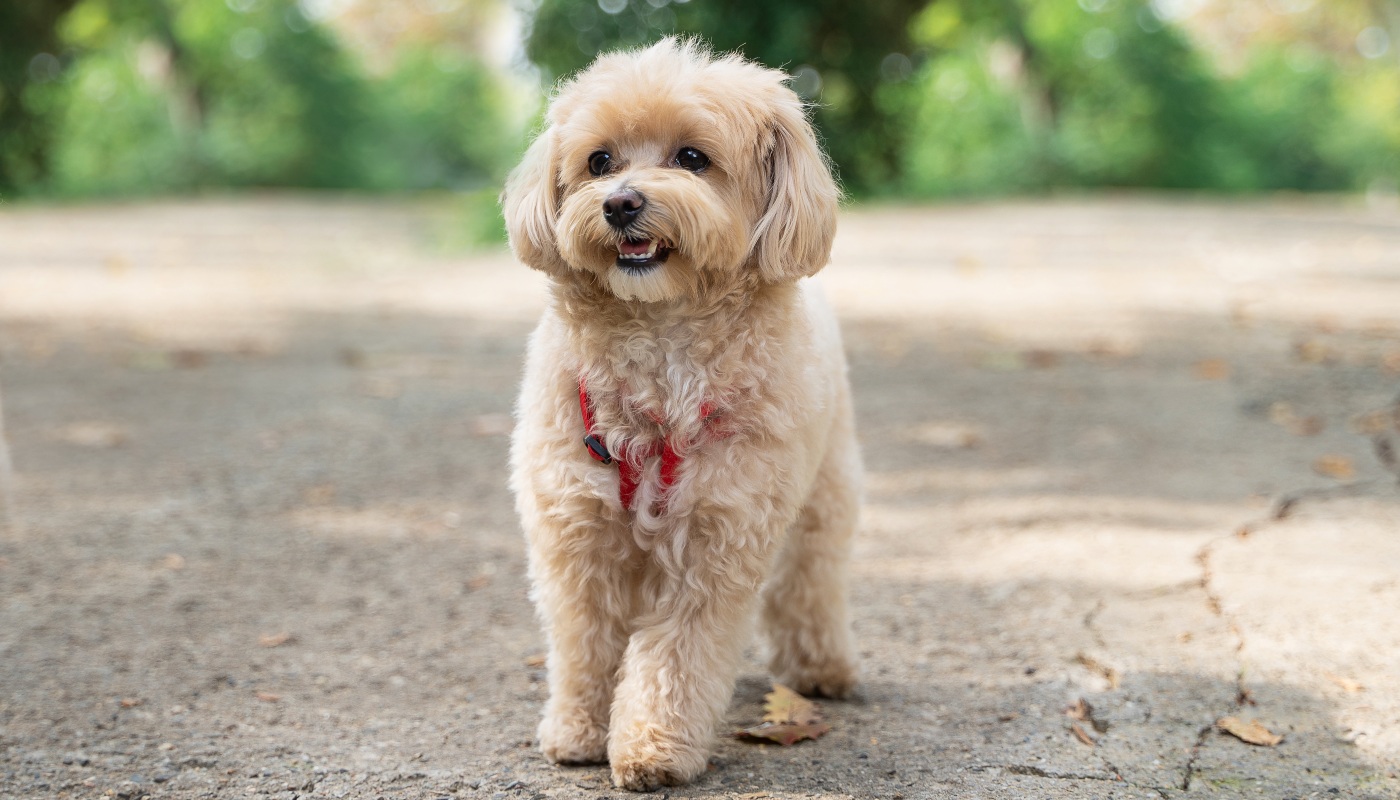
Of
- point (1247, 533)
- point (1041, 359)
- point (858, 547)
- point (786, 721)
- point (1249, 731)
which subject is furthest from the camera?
point (1041, 359)

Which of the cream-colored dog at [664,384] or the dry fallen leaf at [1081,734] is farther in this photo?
the dry fallen leaf at [1081,734]

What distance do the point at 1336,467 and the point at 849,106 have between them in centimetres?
1177

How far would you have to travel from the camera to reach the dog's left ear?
283cm

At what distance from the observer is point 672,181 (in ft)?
8.82

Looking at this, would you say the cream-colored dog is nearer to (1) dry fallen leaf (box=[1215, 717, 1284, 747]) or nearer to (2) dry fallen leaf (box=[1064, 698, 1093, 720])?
(2) dry fallen leaf (box=[1064, 698, 1093, 720])

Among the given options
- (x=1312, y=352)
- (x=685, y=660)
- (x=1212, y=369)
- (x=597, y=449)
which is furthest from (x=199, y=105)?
(x=685, y=660)

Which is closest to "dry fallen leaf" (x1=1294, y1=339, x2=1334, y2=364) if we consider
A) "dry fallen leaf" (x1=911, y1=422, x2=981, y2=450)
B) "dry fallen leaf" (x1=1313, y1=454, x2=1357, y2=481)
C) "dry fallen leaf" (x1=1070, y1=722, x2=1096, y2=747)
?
"dry fallen leaf" (x1=1313, y1=454, x2=1357, y2=481)

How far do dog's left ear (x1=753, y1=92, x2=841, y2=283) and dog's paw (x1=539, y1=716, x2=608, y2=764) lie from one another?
1.20 meters

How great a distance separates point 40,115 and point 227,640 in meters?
16.8

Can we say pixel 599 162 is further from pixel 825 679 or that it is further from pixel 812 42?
pixel 812 42

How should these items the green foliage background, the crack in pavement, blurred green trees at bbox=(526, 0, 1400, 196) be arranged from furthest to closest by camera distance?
the green foliage background, blurred green trees at bbox=(526, 0, 1400, 196), the crack in pavement

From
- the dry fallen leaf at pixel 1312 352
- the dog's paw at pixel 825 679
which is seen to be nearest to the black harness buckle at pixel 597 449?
the dog's paw at pixel 825 679

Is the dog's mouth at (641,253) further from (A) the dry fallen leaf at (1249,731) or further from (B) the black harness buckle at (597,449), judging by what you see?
(A) the dry fallen leaf at (1249,731)

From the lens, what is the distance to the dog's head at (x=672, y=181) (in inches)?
106
